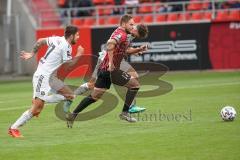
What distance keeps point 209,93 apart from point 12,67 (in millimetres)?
17000

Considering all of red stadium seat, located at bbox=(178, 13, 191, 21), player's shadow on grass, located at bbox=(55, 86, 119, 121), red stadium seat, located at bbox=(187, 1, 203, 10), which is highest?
red stadium seat, located at bbox=(187, 1, 203, 10)

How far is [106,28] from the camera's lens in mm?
34562

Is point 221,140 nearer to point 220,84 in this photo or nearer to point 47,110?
point 47,110

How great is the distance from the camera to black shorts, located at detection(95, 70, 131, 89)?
14984 mm

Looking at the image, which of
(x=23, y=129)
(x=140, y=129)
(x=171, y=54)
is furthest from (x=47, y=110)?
(x=171, y=54)

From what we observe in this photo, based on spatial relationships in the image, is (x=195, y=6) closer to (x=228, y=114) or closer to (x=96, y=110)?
(x=96, y=110)

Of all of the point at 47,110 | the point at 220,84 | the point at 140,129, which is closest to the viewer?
the point at 140,129

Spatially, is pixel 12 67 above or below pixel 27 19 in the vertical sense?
below

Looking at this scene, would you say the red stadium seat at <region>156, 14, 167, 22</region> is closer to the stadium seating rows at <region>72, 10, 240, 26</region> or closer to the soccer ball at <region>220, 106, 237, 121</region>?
the stadium seating rows at <region>72, 10, 240, 26</region>

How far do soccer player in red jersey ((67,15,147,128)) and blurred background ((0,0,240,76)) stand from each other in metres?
18.1

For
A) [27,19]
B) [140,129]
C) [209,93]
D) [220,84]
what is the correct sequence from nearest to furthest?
[140,129] < [209,93] < [220,84] < [27,19]

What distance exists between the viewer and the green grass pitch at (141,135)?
10906 mm

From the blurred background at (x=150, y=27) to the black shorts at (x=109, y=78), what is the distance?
59.7ft

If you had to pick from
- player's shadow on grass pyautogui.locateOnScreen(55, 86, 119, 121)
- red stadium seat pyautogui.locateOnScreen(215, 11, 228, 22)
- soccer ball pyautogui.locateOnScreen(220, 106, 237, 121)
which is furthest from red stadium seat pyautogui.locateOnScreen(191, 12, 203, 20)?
soccer ball pyautogui.locateOnScreen(220, 106, 237, 121)
